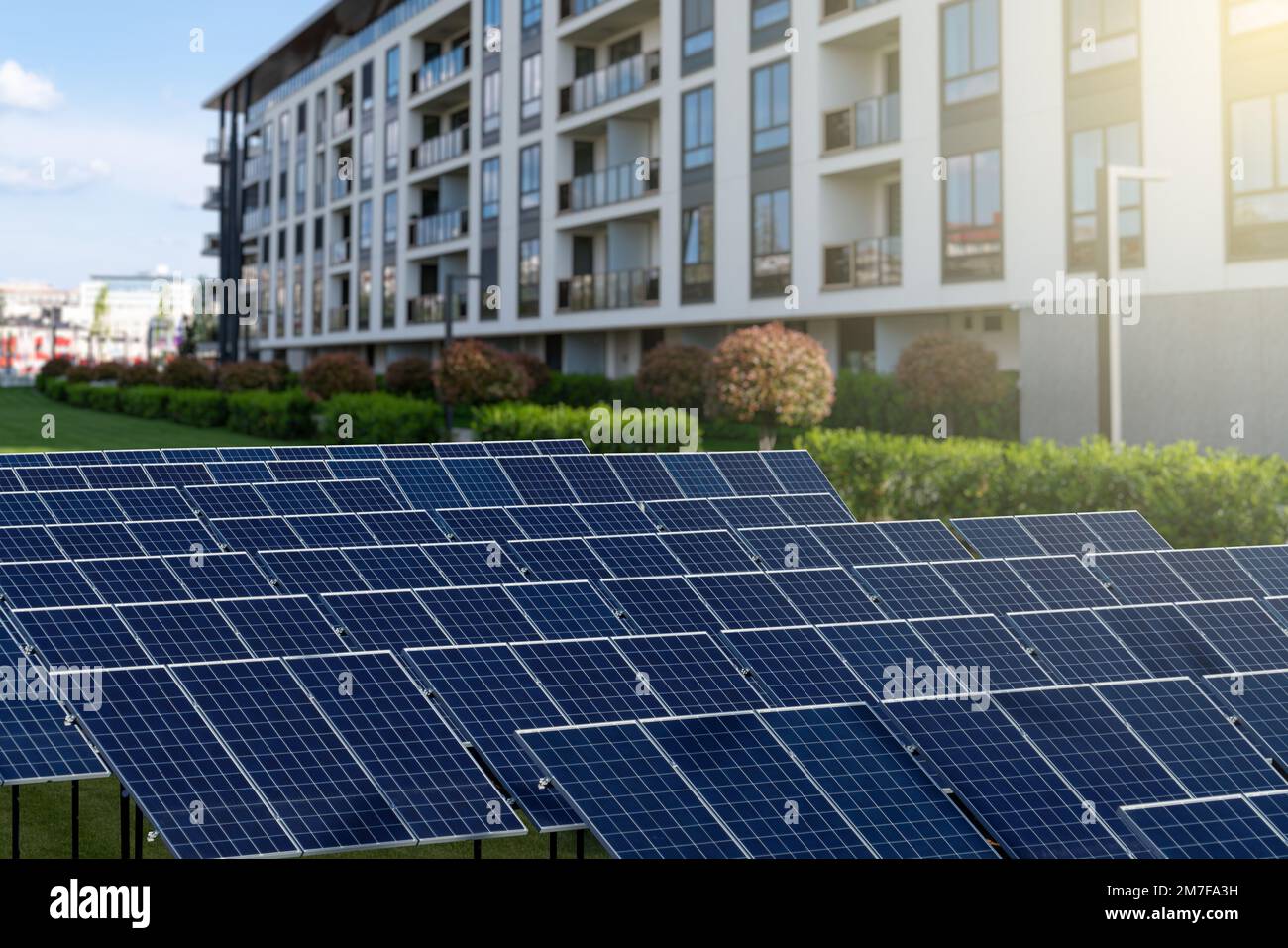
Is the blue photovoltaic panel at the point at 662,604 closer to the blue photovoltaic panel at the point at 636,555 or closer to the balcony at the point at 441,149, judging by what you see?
the blue photovoltaic panel at the point at 636,555

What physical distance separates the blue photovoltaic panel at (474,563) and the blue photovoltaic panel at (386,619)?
54.7 inches

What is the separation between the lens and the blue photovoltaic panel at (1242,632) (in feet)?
30.6

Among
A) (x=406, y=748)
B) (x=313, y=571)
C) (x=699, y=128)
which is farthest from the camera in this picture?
(x=699, y=128)

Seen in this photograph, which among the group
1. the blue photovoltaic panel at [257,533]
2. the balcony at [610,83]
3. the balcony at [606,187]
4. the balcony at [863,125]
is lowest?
the blue photovoltaic panel at [257,533]

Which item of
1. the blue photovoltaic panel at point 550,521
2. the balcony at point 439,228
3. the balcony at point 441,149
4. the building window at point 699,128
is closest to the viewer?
the blue photovoltaic panel at point 550,521

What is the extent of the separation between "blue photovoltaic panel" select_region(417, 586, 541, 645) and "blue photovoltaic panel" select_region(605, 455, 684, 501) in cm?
400

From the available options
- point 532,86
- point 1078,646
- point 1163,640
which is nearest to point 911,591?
point 1078,646

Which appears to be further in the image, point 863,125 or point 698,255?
point 698,255

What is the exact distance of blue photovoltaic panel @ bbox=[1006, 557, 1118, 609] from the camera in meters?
10.2

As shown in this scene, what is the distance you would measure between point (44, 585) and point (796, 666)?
5.05 m

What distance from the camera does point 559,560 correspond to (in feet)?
36.1

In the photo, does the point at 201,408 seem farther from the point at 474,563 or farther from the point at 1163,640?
the point at 1163,640

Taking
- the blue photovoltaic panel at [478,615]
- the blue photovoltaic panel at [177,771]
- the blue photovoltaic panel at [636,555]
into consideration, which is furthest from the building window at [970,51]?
the blue photovoltaic panel at [177,771]
